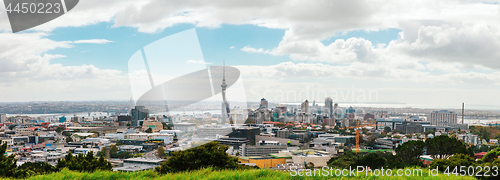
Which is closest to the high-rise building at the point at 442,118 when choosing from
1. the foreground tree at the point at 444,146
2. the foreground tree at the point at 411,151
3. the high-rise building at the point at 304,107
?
Answer: the high-rise building at the point at 304,107

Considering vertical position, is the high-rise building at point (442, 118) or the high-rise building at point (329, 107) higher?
the high-rise building at point (329, 107)

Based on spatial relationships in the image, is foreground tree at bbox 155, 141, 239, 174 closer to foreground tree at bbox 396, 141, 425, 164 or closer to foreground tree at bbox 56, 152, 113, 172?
foreground tree at bbox 56, 152, 113, 172

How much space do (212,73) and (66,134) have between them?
56.1 ft

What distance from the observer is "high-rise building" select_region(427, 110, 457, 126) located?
24.1 meters

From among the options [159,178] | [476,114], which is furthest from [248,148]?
[476,114]

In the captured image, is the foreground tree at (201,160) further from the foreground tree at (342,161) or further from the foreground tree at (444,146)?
the foreground tree at (444,146)

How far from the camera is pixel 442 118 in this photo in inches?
969

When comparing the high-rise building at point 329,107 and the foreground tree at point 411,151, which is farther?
the high-rise building at point 329,107

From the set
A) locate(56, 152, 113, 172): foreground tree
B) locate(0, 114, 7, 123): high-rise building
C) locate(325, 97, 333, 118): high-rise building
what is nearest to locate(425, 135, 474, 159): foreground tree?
locate(56, 152, 113, 172): foreground tree

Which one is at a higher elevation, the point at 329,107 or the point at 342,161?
the point at 329,107

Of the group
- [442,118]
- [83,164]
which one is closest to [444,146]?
[83,164]

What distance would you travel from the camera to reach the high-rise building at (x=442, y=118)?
2408cm

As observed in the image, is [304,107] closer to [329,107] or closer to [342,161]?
[329,107]

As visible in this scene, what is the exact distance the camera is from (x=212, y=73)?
309 centimetres
